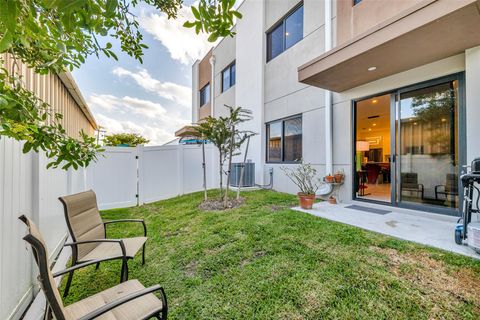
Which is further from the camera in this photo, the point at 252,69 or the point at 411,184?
the point at 252,69

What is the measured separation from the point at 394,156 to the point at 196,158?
6.32 meters

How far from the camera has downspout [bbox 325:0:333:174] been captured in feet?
18.8

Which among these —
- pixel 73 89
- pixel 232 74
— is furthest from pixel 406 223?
pixel 232 74

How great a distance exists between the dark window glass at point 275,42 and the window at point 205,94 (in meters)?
6.73

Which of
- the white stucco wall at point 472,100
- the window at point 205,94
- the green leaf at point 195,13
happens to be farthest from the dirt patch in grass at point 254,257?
the window at point 205,94

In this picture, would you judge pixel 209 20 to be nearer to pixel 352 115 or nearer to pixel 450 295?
pixel 450 295

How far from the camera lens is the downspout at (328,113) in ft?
18.8

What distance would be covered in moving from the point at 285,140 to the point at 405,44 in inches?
178

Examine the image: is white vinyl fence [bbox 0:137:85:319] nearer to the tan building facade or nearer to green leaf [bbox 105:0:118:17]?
green leaf [bbox 105:0:118:17]

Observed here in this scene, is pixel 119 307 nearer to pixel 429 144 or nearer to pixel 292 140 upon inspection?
pixel 429 144

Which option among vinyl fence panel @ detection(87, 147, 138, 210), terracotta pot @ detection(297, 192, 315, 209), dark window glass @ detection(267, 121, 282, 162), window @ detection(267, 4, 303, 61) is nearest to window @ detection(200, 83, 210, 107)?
window @ detection(267, 4, 303, 61)

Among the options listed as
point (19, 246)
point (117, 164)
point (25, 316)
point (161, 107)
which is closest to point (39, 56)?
point (19, 246)

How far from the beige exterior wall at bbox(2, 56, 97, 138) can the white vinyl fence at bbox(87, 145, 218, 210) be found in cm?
136

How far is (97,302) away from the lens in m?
1.74
